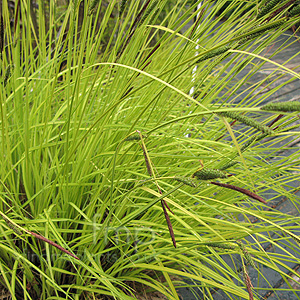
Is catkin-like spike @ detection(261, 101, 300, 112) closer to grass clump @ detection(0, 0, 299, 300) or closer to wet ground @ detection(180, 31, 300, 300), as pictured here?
grass clump @ detection(0, 0, 299, 300)

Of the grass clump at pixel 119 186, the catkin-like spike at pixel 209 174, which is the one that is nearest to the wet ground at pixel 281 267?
the grass clump at pixel 119 186

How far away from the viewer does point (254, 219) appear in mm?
1636

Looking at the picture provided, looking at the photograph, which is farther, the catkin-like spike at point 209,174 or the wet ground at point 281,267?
the wet ground at point 281,267

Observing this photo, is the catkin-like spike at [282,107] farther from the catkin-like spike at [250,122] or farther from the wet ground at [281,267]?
the wet ground at [281,267]

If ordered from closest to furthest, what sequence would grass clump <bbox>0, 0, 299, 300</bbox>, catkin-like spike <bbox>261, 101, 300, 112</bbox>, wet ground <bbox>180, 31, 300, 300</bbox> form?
catkin-like spike <bbox>261, 101, 300, 112</bbox> < grass clump <bbox>0, 0, 299, 300</bbox> < wet ground <bbox>180, 31, 300, 300</bbox>

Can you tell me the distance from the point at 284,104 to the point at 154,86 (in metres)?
0.85

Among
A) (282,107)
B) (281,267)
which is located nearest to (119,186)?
(282,107)

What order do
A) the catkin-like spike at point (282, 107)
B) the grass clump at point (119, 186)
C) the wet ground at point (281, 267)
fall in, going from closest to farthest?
1. the catkin-like spike at point (282, 107)
2. the grass clump at point (119, 186)
3. the wet ground at point (281, 267)

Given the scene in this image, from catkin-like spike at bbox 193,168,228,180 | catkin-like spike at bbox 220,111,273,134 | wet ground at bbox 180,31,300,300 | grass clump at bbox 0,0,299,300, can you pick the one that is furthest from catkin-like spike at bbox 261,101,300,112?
wet ground at bbox 180,31,300,300

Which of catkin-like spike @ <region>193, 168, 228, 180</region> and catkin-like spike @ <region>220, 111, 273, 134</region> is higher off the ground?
catkin-like spike @ <region>220, 111, 273, 134</region>

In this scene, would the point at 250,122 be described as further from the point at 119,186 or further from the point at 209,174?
the point at 119,186

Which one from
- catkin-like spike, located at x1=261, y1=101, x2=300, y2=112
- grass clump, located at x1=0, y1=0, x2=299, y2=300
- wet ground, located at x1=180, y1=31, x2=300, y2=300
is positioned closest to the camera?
catkin-like spike, located at x1=261, y1=101, x2=300, y2=112

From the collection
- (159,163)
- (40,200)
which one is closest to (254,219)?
(159,163)

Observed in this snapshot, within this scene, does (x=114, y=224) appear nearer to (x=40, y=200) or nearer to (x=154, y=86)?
(x=40, y=200)
